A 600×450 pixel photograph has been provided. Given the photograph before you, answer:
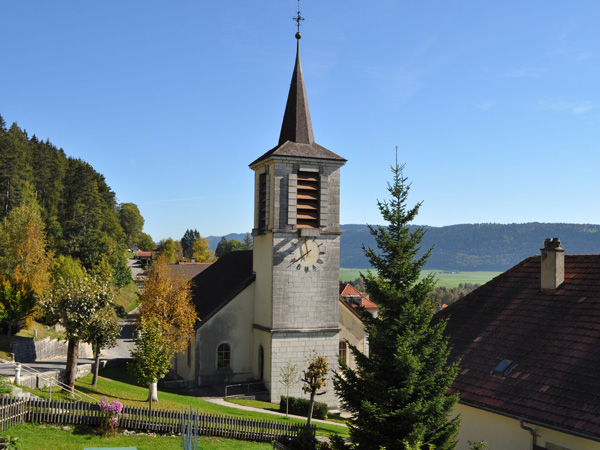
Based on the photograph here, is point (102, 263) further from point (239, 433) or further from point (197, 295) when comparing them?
point (239, 433)

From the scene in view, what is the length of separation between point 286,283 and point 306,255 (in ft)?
6.51

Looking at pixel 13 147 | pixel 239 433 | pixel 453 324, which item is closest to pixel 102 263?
pixel 13 147

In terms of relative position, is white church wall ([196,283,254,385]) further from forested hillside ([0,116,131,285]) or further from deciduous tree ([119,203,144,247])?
deciduous tree ([119,203,144,247])

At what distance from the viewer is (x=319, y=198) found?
105ft

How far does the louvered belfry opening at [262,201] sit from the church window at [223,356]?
7235 mm

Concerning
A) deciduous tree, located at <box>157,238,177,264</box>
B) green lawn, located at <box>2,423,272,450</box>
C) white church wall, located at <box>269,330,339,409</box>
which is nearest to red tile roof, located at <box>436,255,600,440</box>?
green lawn, located at <box>2,423,272,450</box>

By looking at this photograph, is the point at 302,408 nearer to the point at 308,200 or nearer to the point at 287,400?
the point at 287,400

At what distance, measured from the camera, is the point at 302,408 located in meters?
29.6

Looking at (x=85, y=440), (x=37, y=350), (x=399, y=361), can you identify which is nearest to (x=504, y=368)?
(x=399, y=361)

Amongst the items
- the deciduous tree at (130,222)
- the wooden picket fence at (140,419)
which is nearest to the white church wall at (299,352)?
the wooden picket fence at (140,419)

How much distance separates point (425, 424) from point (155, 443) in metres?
11.5

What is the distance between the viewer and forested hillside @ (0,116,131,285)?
73375 mm

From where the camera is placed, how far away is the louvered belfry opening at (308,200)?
104 ft

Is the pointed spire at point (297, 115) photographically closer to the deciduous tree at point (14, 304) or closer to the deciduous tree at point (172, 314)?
the deciduous tree at point (172, 314)
